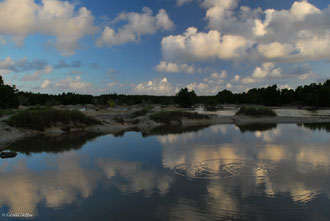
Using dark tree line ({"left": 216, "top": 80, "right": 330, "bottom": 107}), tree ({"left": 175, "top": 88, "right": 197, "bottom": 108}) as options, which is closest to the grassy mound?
tree ({"left": 175, "top": 88, "right": 197, "bottom": 108})

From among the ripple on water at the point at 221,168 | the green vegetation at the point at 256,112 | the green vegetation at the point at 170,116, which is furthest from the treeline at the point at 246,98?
the ripple on water at the point at 221,168

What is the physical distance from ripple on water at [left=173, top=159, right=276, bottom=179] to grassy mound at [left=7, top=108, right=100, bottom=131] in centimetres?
2623

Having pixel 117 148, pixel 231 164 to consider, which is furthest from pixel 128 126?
pixel 231 164

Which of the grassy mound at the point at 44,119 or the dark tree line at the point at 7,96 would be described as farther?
the dark tree line at the point at 7,96

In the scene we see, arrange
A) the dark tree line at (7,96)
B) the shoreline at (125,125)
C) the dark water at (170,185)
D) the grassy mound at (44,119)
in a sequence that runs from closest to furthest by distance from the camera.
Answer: the dark water at (170,185) < the shoreline at (125,125) < the grassy mound at (44,119) < the dark tree line at (7,96)

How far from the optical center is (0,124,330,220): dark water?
9.98m

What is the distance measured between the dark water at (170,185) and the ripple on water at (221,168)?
0.19 feet

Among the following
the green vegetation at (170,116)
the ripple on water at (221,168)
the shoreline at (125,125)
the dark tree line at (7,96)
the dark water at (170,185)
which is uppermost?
the dark tree line at (7,96)

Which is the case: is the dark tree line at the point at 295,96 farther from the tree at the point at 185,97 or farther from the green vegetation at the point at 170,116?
the green vegetation at the point at 170,116

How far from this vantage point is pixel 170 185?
42.7ft

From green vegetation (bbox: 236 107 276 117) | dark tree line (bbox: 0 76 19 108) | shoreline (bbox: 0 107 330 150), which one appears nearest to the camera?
shoreline (bbox: 0 107 330 150)

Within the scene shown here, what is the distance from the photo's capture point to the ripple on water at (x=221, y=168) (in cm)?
1462

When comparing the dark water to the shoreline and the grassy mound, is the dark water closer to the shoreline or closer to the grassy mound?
the shoreline

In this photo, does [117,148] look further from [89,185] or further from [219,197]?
[219,197]
